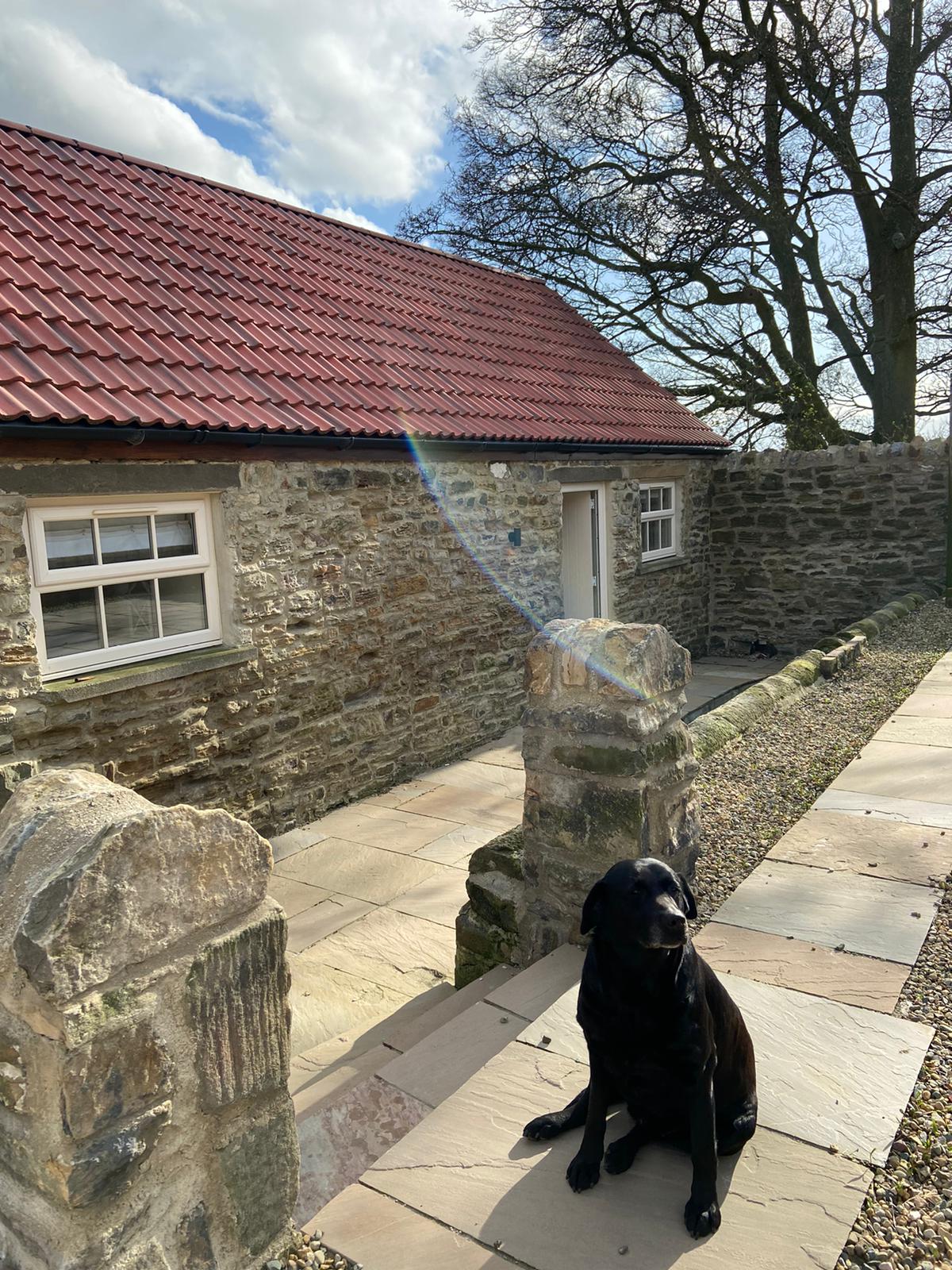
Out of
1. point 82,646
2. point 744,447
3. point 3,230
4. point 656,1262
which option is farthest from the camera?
point 744,447

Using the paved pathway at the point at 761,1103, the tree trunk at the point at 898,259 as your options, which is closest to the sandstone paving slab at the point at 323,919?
the paved pathway at the point at 761,1103

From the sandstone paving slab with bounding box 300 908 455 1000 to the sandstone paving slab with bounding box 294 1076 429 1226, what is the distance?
1316 millimetres

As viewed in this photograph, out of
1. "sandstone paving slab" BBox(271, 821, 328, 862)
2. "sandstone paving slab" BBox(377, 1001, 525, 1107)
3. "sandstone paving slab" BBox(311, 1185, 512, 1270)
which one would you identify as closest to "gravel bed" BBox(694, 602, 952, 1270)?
"sandstone paving slab" BBox(311, 1185, 512, 1270)

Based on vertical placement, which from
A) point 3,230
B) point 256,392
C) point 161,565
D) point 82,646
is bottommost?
point 82,646

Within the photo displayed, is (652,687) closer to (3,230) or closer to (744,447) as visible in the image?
(3,230)

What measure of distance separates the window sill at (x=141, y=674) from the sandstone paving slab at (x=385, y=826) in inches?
58.3

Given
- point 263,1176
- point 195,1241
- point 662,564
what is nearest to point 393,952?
point 263,1176

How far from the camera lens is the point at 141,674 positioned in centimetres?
547

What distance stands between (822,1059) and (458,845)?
3678mm

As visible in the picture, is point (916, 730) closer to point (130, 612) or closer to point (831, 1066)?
point (831, 1066)

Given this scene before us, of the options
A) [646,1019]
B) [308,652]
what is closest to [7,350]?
[308,652]

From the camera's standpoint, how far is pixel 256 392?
6387 mm

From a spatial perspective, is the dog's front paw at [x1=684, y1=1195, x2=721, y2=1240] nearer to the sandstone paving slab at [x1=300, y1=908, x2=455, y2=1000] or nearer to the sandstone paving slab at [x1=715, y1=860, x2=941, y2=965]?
the sandstone paving slab at [x1=715, y1=860, x2=941, y2=965]

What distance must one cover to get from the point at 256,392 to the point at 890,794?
497cm
